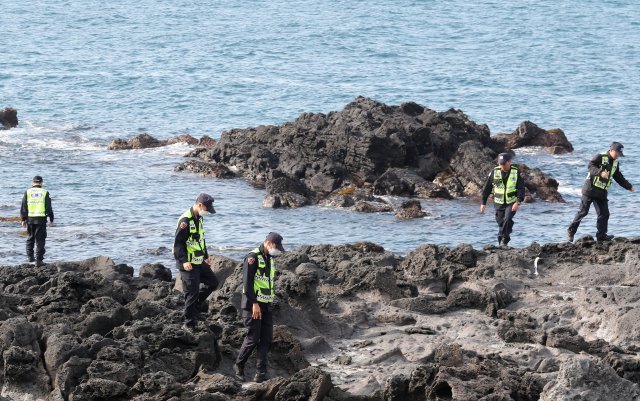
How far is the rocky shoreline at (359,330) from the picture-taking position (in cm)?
1415

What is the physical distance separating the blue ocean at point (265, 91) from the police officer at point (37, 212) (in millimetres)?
2052

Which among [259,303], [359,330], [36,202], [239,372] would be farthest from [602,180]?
[36,202]

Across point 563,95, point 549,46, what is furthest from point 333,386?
point 549,46

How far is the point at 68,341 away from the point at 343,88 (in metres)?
40.5

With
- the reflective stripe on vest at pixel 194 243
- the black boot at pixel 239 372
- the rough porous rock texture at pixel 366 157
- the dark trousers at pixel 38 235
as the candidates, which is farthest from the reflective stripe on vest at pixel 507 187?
the dark trousers at pixel 38 235

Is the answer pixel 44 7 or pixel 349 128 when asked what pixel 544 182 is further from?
pixel 44 7

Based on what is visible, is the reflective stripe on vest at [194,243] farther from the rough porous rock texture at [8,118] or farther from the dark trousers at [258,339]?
the rough porous rock texture at [8,118]

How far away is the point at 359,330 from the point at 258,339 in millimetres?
2471

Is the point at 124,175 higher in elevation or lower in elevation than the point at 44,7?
lower

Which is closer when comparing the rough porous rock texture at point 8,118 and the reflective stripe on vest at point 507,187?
the reflective stripe on vest at point 507,187

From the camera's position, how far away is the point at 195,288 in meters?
Result: 16.4

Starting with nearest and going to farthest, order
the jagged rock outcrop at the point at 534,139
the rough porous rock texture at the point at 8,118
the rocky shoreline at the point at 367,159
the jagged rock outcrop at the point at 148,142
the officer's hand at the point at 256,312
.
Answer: the officer's hand at the point at 256,312
the rocky shoreline at the point at 367,159
the jagged rock outcrop at the point at 534,139
the jagged rock outcrop at the point at 148,142
the rough porous rock texture at the point at 8,118

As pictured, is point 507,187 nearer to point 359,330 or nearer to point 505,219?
point 505,219

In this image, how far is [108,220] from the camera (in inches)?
1189
